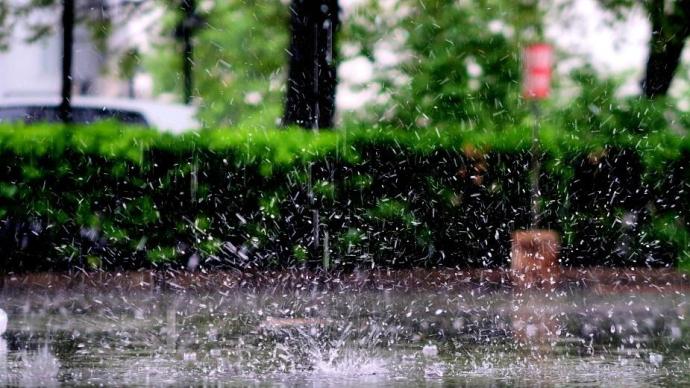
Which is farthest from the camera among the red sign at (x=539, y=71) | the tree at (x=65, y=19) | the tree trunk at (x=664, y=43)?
the tree at (x=65, y=19)

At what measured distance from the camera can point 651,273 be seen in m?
12.7

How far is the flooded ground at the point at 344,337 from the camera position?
6.69 metres

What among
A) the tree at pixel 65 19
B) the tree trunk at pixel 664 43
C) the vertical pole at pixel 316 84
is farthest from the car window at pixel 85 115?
the tree trunk at pixel 664 43

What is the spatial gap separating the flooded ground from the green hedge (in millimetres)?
941

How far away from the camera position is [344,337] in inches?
325

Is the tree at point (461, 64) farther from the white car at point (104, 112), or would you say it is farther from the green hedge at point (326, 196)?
the green hedge at point (326, 196)

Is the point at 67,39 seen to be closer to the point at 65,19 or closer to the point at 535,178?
the point at 65,19

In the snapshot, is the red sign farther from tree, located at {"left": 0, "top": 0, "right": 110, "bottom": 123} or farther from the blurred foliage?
tree, located at {"left": 0, "top": 0, "right": 110, "bottom": 123}

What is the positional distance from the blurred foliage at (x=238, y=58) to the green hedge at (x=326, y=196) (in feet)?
21.6

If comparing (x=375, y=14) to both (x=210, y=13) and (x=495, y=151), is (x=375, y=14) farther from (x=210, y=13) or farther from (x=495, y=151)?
(x=495, y=151)

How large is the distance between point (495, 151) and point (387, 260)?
1.79m

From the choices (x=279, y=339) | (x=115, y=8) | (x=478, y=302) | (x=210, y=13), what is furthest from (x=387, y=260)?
(x=210, y=13)

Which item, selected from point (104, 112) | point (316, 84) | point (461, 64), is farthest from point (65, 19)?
point (461, 64)

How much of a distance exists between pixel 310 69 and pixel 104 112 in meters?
2.79
